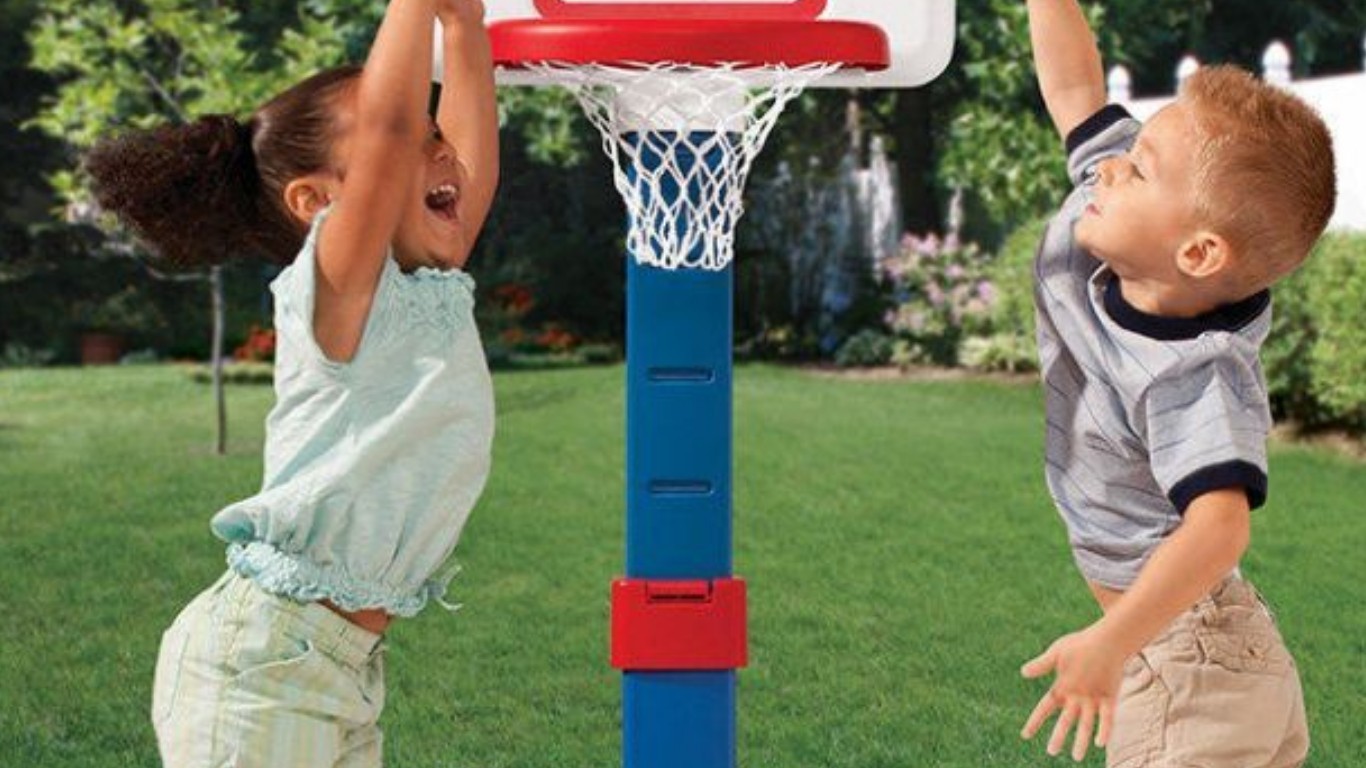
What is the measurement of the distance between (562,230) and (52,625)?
12265 mm

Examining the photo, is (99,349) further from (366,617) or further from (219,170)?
(366,617)

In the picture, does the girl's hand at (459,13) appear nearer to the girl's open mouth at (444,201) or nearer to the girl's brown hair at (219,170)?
the girl's brown hair at (219,170)

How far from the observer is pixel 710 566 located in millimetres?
3738

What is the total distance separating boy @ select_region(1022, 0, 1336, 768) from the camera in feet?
9.18

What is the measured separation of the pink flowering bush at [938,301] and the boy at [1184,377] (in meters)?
11.7

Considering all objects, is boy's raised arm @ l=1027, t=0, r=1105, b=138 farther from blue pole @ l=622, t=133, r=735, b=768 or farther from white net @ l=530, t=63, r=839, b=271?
blue pole @ l=622, t=133, r=735, b=768

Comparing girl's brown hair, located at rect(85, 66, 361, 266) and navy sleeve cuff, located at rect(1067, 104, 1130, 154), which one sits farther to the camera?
navy sleeve cuff, located at rect(1067, 104, 1130, 154)

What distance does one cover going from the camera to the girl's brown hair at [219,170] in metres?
3.04

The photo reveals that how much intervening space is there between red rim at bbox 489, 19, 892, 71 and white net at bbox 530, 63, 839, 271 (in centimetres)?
7

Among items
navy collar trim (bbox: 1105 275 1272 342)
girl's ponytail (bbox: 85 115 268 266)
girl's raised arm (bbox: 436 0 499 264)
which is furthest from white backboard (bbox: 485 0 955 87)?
navy collar trim (bbox: 1105 275 1272 342)

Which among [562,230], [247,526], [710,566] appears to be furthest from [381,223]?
[562,230]

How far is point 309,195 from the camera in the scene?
9.96 ft

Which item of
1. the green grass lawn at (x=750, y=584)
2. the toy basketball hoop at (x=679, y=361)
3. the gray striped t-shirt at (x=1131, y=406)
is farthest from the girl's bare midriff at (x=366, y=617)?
the green grass lawn at (x=750, y=584)

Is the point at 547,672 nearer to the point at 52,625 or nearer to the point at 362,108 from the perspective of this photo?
the point at 52,625
